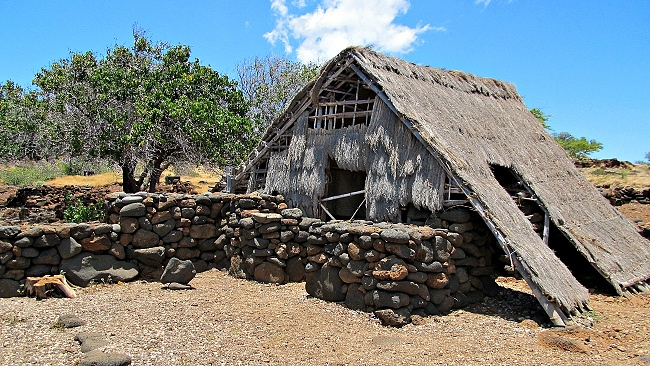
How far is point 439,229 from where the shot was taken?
9.17 metres

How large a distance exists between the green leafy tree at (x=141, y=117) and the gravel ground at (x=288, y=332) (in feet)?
20.8

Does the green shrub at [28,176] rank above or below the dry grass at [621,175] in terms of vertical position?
below

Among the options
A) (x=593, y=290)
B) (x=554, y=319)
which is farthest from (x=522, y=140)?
(x=554, y=319)

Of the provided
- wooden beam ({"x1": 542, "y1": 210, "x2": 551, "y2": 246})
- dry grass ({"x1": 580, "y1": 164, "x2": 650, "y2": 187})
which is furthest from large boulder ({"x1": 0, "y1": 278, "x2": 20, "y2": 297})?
dry grass ({"x1": 580, "y1": 164, "x2": 650, "y2": 187})

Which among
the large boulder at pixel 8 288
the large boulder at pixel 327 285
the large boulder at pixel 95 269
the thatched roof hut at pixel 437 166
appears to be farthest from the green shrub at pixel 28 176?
the large boulder at pixel 327 285

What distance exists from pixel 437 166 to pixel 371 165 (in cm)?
158

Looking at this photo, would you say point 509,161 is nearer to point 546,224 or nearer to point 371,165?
point 546,224

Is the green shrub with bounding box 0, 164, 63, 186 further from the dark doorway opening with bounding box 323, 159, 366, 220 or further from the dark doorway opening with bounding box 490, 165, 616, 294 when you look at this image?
the dark doorway opening with bounding box 490, 165, 616, 294

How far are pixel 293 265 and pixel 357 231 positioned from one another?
2.38 metres

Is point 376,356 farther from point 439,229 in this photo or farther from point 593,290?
point 593,290

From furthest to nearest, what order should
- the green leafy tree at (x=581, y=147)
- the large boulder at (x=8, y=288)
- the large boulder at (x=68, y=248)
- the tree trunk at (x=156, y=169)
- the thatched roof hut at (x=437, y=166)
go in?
the green leafy tree at (x=581, y=147)
the tree trunk at (x=156, y=169)
the large boulder at (x=68, y=248)
the thatched roof hut at (x=437, y=166)
the large boulder at (x=8, y=288)

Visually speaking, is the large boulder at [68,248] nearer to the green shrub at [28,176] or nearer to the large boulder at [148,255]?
the large boulder at [148,255]

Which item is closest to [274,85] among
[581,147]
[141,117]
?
[141,117]

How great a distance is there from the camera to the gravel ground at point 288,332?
6.61 metres
